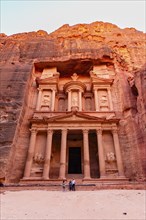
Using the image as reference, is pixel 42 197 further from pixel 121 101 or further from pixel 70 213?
pixel 121 101

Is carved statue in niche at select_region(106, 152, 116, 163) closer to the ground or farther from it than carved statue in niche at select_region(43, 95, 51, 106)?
closer to the ground

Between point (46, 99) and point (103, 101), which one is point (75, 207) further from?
point (46, 99)

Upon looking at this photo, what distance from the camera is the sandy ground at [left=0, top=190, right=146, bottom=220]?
20.6 ft

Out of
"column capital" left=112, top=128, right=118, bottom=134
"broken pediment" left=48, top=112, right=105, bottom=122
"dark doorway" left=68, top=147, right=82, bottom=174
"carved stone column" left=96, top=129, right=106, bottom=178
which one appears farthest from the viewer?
"dark doorway" left=68, top=147, right=82, bottom=174

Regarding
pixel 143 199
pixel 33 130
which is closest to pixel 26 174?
pixel 33 130

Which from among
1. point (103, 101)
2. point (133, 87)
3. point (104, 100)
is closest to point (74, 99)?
point (103, 101)

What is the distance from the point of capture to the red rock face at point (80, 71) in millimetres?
17355

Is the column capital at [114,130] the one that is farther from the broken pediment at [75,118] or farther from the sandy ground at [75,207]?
the sandy ground at [75,207]

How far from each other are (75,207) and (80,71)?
22.0m

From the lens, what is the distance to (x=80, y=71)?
27375mm

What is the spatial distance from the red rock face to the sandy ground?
6.86 metres

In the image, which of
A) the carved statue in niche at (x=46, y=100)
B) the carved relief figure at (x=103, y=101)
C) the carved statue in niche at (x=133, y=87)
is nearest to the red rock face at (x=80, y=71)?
the carved statue in niche at (x=133, y=87)

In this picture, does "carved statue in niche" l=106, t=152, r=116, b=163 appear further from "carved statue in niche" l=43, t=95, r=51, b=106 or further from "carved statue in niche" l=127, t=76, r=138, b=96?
"carved statue in niche" l=43, t=95, r=51, b=106

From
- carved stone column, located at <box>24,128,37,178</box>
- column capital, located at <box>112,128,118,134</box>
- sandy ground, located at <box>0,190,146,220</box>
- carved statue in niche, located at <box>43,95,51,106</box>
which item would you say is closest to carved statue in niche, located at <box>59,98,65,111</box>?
carved statue in niche, located at <box>43,95,51,106</box>
